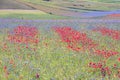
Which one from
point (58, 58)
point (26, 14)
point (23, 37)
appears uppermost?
point (58, 58)

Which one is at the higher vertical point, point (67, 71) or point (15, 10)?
point (67, 71)

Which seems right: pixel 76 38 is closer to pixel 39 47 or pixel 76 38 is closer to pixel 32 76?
pixel 39 47

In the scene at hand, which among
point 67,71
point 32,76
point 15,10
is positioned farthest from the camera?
point 15,10

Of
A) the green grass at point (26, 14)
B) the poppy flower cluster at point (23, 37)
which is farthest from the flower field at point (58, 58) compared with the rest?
the green grass at point (26, 14)

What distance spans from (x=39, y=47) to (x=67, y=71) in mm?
3787

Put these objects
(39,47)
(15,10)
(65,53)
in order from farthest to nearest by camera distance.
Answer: (15,10) < (39,47) < (65,53)

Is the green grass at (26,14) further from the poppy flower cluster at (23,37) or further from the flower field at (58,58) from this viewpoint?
the flower field at (58,58)

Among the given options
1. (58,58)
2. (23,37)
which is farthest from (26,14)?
(58,58)

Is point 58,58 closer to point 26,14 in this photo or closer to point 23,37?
point 23,37

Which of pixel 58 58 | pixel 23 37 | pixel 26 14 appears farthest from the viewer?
pixel 26 14

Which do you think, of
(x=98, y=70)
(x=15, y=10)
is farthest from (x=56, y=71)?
(x=15, y=10)

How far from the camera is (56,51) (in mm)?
12766

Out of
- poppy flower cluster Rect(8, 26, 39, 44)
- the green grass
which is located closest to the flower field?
poppy flower cluster Rect(8, 26, 39, 44)

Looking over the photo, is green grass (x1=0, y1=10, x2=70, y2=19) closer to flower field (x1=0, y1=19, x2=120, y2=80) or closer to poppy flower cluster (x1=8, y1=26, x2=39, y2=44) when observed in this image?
poppy flower cluster (x1=8, y1=26, x2=39, y2=44)
